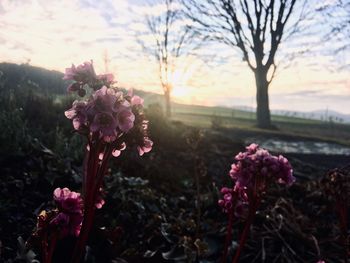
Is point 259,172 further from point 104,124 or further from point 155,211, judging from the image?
point 155,211

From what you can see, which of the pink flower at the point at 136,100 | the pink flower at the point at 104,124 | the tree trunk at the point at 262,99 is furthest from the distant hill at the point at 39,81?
the pink flower at the point at 104,124

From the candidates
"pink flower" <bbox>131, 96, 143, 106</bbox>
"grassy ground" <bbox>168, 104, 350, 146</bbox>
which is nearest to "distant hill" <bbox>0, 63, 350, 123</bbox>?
"grassy ground" <bbox>168, 104, 350, 146</bbox>

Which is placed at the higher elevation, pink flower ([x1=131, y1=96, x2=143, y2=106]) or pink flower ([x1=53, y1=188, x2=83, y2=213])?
pink flower ([x1=131, y1=96, x2=143, y2=106])

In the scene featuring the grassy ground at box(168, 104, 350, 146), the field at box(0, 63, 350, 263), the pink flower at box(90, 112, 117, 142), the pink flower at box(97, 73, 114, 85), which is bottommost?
the grassy ground at box(168, 104, 350, 146)

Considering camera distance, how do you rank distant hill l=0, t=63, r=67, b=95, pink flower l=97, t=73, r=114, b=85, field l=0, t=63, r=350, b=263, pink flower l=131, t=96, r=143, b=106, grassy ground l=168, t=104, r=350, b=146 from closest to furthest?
1. pink flower l=131, t=96, r=143, b=106
2. pink flower l=97, t=73, r=114, b=85
3. field l=0, t=63, r=350, b=263
4. distant hill l=0, t=63, r=67, b=95
5. grassy ground l=168, t=104, r=350, b=146

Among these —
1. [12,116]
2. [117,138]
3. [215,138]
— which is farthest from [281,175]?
[215,138]

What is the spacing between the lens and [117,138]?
2.18m

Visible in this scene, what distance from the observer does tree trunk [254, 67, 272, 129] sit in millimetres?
27094

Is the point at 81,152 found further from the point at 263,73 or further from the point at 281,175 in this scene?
the point at 263,73

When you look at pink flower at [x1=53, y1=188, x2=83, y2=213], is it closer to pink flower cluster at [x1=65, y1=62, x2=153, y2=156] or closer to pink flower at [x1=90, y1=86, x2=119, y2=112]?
pink flower cluster at [x1=65, y1=62, x2=153, y2=156]

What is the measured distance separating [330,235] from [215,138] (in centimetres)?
517

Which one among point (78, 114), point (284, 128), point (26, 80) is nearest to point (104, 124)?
point (78, 114)

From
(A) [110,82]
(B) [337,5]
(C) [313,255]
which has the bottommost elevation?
(C) [313,255]

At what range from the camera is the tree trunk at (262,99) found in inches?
1067
